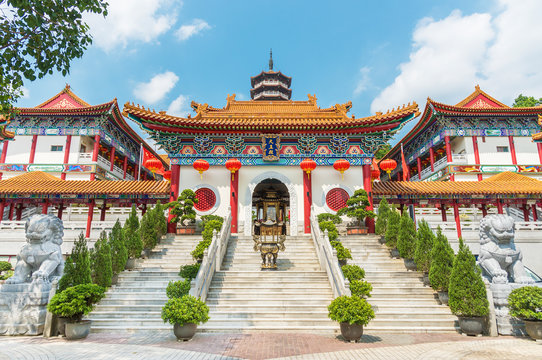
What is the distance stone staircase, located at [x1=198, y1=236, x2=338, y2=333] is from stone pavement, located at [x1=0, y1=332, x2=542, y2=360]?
1.77 feet

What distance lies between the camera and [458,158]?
2230 cm

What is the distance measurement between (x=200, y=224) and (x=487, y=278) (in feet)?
34.9

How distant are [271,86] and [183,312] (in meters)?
37.6

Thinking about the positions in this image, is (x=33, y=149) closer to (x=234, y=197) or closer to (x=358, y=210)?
(x=234, y=197)

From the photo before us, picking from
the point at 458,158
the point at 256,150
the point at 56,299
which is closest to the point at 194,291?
the point at 56,299

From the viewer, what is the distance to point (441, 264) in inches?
315

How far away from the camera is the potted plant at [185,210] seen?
13.2 meters

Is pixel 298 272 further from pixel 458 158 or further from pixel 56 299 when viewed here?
pixel 458 158

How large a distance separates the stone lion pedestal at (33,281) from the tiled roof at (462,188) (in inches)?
502

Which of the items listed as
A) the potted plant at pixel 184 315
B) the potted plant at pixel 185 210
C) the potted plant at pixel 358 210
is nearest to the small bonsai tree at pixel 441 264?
the potted plant at pixel 358 210

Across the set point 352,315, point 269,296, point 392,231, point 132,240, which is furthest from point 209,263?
point 392,231

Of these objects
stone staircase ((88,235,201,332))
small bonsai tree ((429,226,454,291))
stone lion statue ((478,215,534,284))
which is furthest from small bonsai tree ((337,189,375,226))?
stone staircase ((88,235,201,332))

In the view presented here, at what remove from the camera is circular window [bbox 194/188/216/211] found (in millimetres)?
14578

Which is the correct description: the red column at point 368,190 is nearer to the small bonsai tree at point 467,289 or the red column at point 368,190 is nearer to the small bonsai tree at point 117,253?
the small bonsai tree at point 467,289
